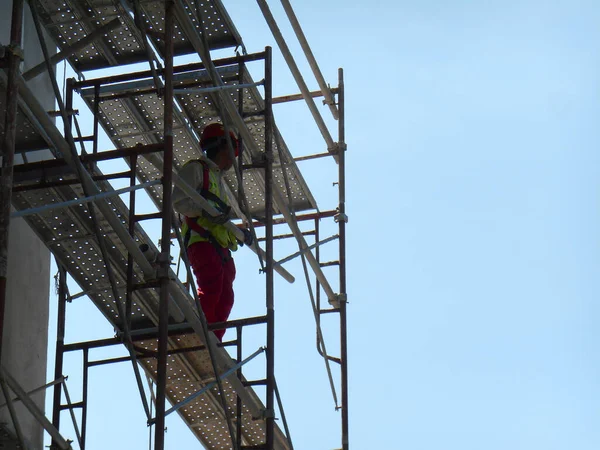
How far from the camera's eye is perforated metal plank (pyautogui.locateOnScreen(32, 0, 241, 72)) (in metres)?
12.1

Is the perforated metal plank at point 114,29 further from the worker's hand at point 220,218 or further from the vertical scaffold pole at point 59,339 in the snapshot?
the vertical scaffold pole at point 59,339

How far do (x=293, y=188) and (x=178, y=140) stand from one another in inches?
77.4

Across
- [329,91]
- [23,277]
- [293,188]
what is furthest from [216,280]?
[329,91]

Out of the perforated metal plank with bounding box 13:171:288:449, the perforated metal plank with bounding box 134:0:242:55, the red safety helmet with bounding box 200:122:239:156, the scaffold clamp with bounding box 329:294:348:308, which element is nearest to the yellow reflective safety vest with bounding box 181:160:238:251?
the red safety helmet with bounding box 200:122:239:156

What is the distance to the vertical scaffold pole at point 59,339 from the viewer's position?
1179 cm

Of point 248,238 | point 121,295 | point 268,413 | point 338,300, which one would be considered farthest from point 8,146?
point 338,300

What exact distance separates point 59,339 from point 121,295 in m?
0.68

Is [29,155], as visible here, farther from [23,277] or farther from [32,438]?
[32,438]

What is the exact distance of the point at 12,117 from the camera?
852 centimetres

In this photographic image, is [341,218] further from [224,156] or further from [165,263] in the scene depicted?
[165,263]

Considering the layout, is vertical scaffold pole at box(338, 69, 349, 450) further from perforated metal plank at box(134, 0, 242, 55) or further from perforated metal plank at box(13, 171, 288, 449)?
perforated metal plank at box(134, 0, 242, 55)

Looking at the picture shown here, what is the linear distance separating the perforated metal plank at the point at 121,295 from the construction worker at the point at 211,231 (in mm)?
430

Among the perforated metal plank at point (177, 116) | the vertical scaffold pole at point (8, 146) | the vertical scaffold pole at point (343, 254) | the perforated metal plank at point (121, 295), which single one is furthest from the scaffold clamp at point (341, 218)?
the vertical scaffold pole at point (8, 146)

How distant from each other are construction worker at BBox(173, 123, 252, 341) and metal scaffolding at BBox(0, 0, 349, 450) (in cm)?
21
